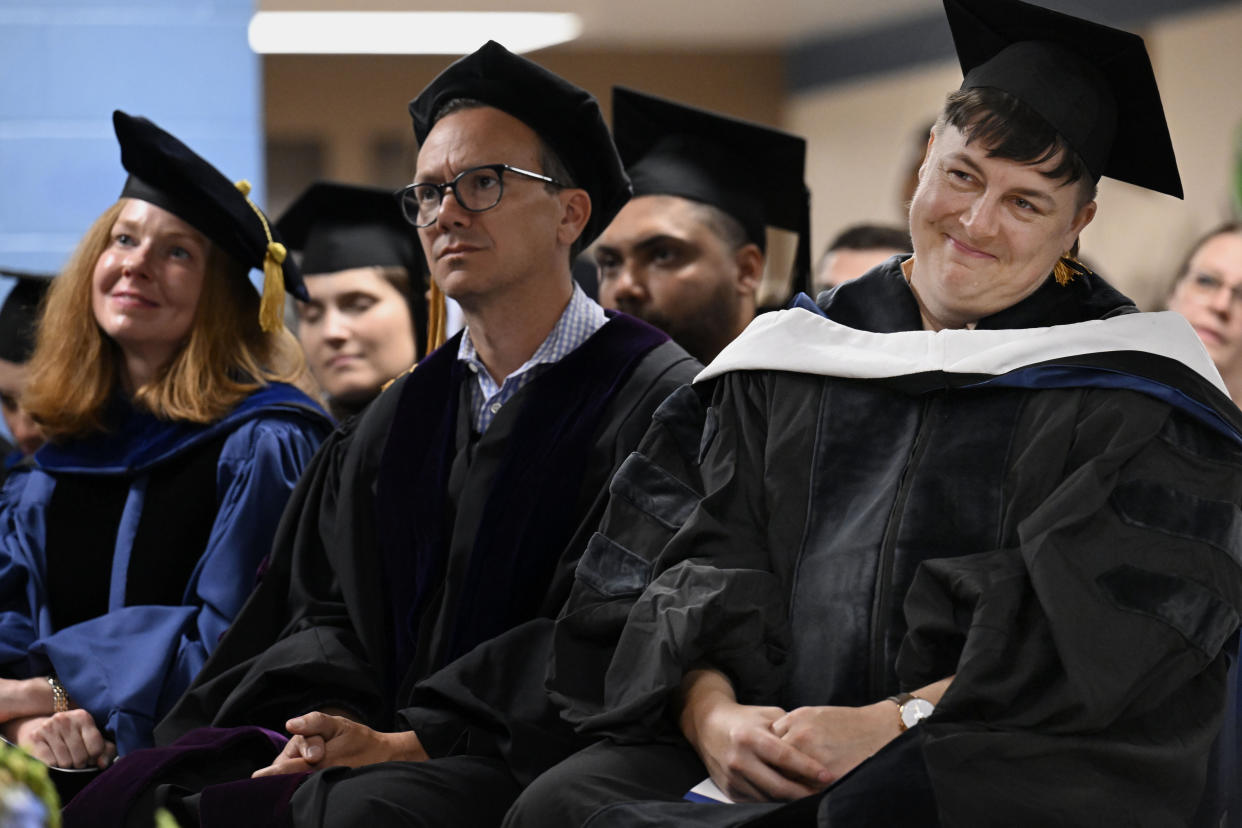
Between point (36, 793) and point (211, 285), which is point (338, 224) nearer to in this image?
point (211, 285)

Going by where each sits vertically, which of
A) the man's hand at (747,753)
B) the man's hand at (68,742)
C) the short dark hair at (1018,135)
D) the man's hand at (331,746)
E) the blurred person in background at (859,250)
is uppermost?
the short dark hair at (1018,135)

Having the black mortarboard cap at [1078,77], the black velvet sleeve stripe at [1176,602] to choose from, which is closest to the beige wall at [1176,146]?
the black mortarboard cap at [1078,77]

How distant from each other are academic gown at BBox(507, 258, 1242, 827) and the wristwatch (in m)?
0.05

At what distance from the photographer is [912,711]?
7.19 ft

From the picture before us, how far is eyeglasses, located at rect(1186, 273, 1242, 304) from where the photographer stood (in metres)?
4.31

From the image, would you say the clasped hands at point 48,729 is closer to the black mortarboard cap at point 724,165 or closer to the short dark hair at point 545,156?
the short dark hair at point 545,156

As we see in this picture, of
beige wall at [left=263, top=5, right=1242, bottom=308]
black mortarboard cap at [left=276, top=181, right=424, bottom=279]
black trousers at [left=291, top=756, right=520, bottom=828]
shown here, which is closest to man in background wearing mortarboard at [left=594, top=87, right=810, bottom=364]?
black mortarboard cap at [left=276, top=181, right=424, bottom=279]

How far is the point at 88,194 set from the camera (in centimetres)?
542

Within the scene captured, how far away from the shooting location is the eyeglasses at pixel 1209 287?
4.31 meters

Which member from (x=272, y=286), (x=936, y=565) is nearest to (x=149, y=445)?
(x=272, y=286)

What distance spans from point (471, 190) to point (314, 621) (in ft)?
3.02

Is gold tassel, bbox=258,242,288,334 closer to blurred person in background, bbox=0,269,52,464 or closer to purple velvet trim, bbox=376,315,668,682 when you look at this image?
purple velvet trim, bbox=376,315,668,682

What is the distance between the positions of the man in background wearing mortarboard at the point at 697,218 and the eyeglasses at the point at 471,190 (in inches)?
39.7

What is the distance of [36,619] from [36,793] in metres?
2.21
